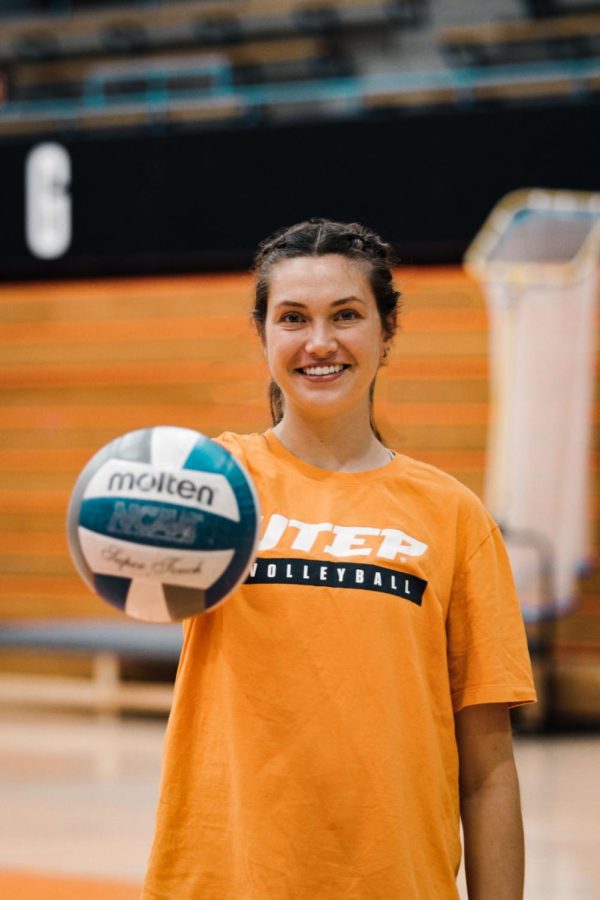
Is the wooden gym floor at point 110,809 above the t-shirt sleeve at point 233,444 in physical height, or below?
below

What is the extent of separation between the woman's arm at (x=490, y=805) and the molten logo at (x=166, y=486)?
424 mm

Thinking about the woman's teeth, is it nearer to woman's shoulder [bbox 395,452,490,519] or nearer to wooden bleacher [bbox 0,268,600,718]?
woman's shoulder [bbox 395,452,490,519]

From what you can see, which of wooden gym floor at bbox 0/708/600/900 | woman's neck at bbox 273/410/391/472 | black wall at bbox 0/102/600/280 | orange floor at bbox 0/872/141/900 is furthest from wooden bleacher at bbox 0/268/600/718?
woman's neck at bbox 273/410/391/472

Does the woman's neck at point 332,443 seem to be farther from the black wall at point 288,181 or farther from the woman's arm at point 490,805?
the black wall at point 288,181

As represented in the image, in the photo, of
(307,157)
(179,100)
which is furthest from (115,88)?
(307,157)

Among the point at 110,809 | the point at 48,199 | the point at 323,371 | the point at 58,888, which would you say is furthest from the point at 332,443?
the point at 48,199

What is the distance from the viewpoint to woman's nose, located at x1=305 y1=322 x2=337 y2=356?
5.07ft

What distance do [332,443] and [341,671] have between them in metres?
0.30

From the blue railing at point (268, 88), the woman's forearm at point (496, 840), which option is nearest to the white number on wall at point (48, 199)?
the blue railing at point (268, 88)

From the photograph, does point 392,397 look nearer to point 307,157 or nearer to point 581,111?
point 307,157

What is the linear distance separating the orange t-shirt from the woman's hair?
8.9 inches

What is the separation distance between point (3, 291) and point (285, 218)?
2484 mm

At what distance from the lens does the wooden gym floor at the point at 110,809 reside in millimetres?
4016

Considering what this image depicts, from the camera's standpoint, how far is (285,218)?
8.40m
